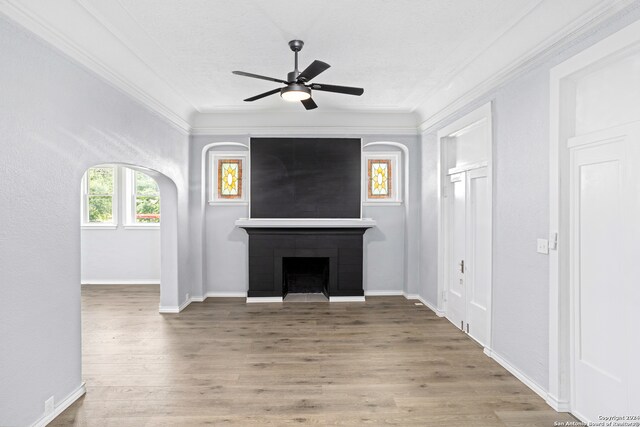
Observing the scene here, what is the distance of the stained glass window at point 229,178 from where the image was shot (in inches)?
235

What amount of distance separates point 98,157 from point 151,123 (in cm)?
126

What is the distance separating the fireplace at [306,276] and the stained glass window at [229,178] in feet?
5.10

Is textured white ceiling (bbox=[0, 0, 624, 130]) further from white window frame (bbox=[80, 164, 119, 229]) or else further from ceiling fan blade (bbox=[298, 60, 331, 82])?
white window frame (bbox=[80, 164, 119, 229])

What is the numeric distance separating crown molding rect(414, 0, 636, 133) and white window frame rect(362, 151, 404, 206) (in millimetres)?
983

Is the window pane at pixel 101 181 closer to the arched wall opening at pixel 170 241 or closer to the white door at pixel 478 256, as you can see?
the arched wall opening at pixel 170 241

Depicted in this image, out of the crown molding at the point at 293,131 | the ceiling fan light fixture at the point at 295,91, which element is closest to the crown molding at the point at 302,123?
the crown molding at the point at 293,131

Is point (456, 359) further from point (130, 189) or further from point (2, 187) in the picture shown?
point (130, 189)

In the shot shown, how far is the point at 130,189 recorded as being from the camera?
700cm

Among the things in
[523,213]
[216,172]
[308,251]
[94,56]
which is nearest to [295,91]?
[94,56]

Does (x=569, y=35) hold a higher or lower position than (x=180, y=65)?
lower

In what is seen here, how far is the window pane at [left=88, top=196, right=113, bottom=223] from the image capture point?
22.7ft

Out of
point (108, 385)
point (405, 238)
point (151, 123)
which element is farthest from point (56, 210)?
point (405, 238)

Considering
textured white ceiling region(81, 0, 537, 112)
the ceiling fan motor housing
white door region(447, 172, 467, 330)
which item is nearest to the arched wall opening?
textured white ceiling region(81, 0, 537, 112)

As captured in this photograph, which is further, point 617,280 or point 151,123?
point 151,123
